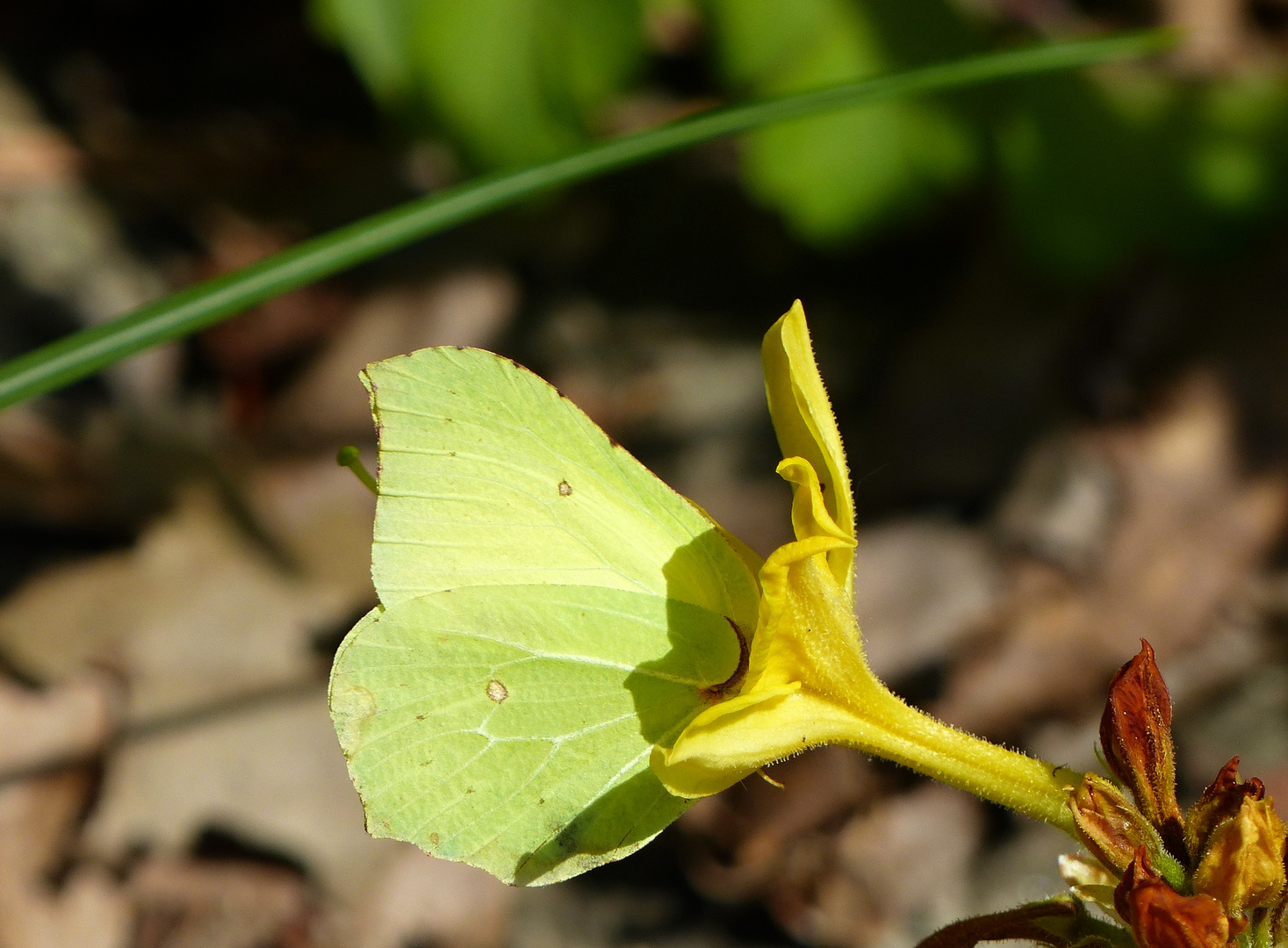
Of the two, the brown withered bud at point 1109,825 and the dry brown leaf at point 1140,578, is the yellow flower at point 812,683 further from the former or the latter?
the dry brown leaf at point 1140,578

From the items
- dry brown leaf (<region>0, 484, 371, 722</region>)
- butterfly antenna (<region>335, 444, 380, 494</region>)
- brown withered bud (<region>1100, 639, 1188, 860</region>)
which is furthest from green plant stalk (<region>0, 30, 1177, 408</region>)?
dry brown leaf (<region>0, 484, 371, 722</region>)

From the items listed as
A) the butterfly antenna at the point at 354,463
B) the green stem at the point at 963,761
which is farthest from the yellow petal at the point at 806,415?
the butterfly antenna at the point at 354,463

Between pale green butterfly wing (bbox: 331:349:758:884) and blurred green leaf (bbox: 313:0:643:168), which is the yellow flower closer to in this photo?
pale green butterfly wing (bbox: 331:349:758:884)

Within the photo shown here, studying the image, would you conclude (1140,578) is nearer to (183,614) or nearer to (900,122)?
(900,122)

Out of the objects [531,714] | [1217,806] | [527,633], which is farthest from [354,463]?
[1217,806]

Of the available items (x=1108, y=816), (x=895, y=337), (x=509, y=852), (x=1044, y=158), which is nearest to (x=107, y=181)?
(x=895, y=337)

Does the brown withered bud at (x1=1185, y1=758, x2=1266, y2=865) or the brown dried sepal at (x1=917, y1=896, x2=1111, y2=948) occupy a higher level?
the brown withered bud at (x1=1185, y1=758, x2=1266, y2=865)
